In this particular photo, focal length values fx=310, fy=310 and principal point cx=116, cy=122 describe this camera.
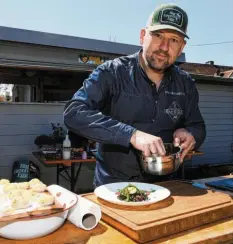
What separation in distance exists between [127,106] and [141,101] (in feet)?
0.34

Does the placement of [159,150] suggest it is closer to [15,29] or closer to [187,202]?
[187,202]

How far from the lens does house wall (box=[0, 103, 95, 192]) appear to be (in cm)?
618

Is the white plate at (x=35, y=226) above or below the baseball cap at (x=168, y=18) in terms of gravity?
below

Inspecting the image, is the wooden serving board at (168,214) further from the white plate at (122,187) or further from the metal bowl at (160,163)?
the metal bowl at (160,163)

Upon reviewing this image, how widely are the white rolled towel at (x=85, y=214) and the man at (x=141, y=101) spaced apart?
21.0 inches

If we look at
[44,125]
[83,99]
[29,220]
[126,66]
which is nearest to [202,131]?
[126,66]

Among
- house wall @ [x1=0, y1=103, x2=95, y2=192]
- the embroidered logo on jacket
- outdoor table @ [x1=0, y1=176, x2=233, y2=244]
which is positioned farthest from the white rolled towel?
house wall @ [x1=0, y1=103, x2=95, y2=192]

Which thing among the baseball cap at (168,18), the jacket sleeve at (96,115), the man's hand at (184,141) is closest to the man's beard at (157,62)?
the baseball cap at (168,18)

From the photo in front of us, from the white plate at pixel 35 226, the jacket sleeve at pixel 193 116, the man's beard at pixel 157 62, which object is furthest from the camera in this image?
the jacket sleeve at pixel 193 116

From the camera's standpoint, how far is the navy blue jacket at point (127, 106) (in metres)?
1.99

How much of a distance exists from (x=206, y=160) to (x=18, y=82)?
5578mm

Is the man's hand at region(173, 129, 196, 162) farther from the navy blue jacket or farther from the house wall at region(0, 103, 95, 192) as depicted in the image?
the house wall at region(0, 103, 95, 192)

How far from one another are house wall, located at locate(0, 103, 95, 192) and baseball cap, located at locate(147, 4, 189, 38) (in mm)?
4781

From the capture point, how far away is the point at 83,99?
1.95 metres
